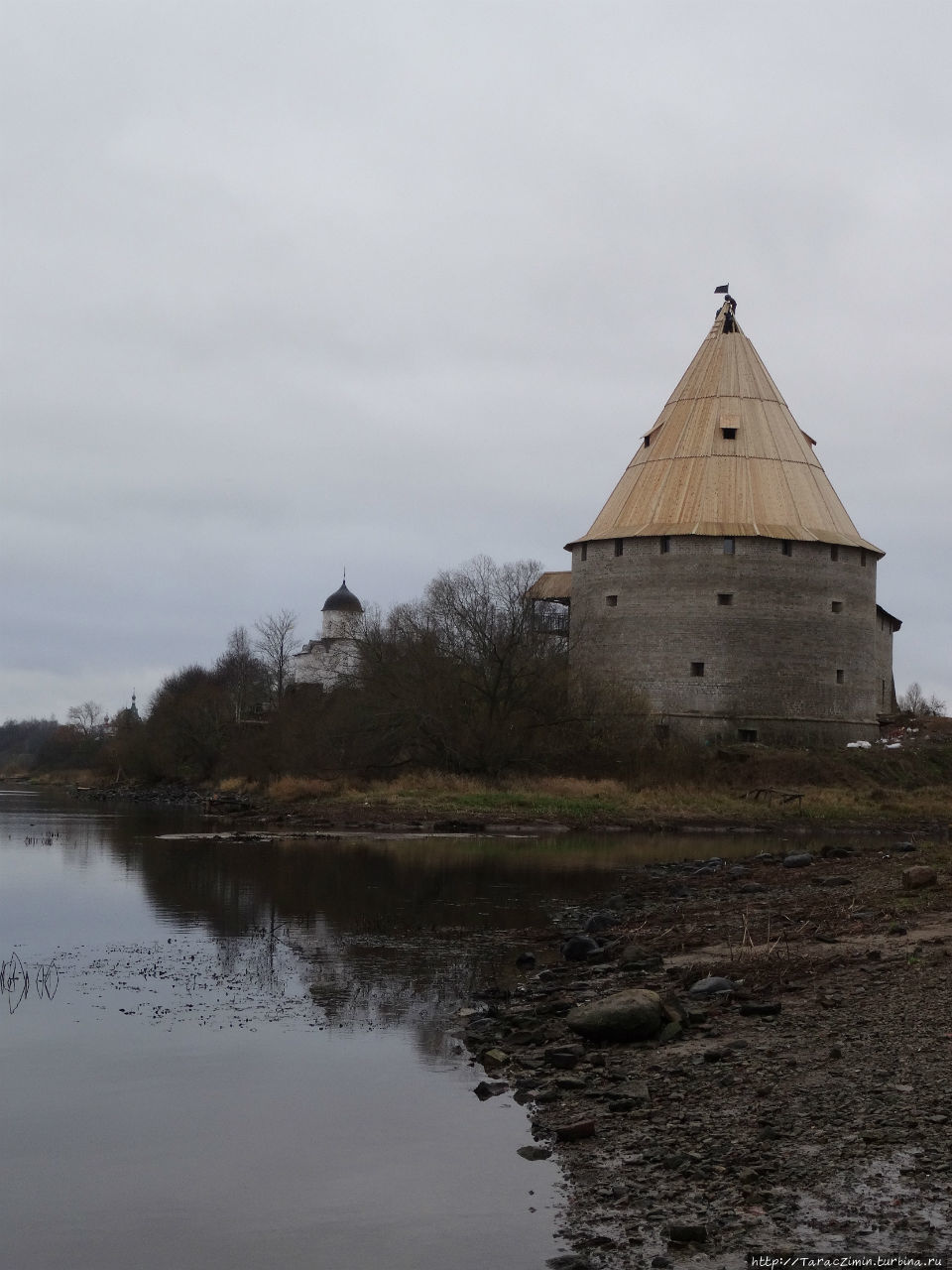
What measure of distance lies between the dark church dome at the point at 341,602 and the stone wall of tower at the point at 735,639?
4253cm

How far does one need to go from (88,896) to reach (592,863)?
313 inches

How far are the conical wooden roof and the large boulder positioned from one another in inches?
1300

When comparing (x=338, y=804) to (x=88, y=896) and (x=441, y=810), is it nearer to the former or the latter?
(x=441, y=810)

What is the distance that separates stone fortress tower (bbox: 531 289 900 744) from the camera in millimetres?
40906

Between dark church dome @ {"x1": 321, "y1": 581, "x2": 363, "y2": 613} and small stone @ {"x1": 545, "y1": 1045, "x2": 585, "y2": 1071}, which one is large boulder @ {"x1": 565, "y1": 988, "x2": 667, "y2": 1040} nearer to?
small stone @ {"x1": 545, "y1": 1045, "x2": 585, "y2": 1071}

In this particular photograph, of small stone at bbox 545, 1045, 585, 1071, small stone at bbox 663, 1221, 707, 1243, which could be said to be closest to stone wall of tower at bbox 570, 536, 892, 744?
small stone at bbox 545, 1045, 585, 1071

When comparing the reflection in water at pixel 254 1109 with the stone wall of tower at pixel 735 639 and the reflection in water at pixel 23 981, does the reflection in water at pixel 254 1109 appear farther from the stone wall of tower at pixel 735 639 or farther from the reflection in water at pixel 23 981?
the stone wall of tower at pixel 735 639

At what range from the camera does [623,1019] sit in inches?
338

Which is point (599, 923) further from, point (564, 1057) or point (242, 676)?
point (242, 676)

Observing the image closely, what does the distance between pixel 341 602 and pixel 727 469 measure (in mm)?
43782

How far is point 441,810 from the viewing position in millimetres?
31266

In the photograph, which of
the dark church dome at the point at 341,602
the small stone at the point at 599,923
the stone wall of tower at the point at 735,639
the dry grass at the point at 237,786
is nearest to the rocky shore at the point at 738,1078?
the small stone at the point at 599,923

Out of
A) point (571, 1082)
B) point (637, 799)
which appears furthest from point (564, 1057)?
point (637, 799)

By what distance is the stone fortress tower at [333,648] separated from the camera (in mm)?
46000
